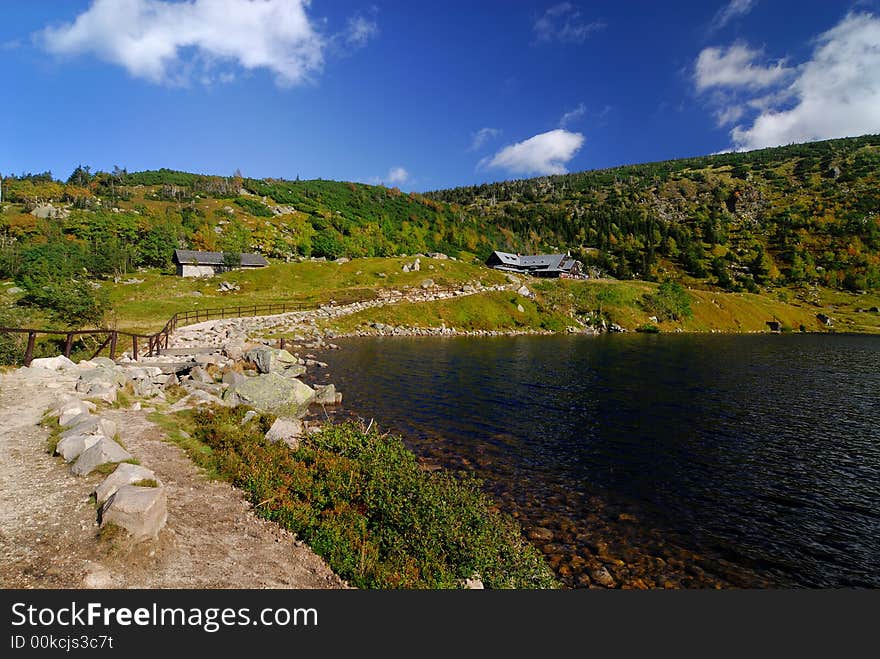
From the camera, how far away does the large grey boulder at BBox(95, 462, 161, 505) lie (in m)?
9.49

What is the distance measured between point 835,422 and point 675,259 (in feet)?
632

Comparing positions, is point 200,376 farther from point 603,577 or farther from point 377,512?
point 603,577

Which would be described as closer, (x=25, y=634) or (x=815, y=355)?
(x=25, y=634)

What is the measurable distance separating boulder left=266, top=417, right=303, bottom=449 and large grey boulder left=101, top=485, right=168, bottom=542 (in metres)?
7.86

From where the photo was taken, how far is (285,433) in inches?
692

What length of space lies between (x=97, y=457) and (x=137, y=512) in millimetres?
4231

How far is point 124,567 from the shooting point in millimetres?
7625

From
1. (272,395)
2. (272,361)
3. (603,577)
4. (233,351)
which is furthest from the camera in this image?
(233,351)

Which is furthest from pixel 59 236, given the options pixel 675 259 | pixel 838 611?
pixel 675 259

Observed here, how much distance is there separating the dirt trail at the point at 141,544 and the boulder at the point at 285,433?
3963mm

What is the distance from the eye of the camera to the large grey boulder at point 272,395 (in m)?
22.0

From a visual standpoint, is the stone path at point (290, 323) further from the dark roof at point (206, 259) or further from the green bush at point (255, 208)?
the green bush at point (255, 208)

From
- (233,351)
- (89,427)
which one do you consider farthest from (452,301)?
(89,427)

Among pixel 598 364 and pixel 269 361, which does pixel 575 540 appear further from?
pixel 598 364
